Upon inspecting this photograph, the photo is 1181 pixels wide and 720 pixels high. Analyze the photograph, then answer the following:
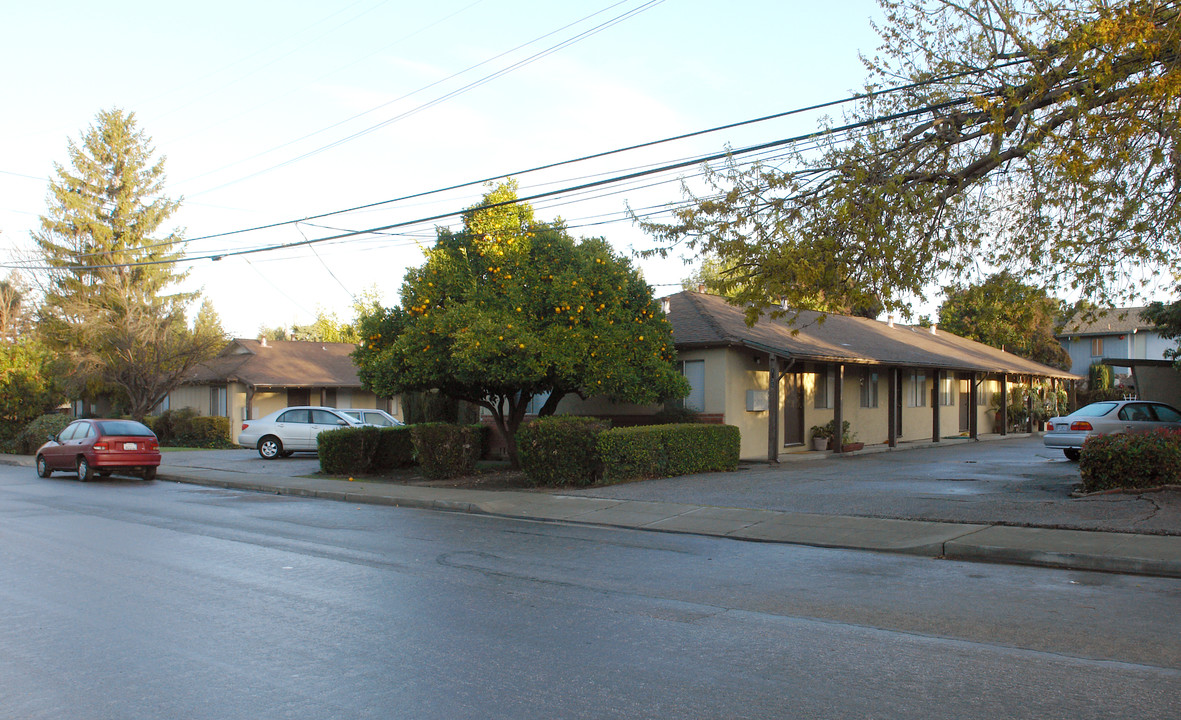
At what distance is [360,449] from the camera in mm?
20047

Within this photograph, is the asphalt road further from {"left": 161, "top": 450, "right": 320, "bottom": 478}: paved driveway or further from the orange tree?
{"left": 161, "top": 450, "right": 320, "bottom": 478}: paved driveway

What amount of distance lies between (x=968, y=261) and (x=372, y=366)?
11.6m

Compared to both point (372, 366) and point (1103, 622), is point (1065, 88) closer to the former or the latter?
point (1103, 622)

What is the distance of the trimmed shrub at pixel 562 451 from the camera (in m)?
16.3

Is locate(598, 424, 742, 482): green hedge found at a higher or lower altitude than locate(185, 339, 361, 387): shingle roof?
lower

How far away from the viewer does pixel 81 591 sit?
780cm

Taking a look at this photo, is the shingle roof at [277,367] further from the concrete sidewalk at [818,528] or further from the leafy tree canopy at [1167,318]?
the leafy tree canopy at [1167,318]

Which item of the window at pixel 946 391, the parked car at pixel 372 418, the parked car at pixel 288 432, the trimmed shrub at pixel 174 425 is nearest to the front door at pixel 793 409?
the window at pixel 946 391

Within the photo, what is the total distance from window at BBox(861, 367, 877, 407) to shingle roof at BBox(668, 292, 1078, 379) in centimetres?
73

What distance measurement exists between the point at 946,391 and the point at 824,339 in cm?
895

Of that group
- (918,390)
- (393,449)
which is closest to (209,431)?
(393,449)

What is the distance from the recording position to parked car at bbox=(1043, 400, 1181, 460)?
1941 centimetres

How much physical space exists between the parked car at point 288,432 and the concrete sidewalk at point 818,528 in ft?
28.2

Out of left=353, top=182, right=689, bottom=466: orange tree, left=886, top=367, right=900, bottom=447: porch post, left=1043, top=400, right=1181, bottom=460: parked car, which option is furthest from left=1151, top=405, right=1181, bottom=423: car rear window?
left=353, top=182, right=689, bottom=466: orange tree
